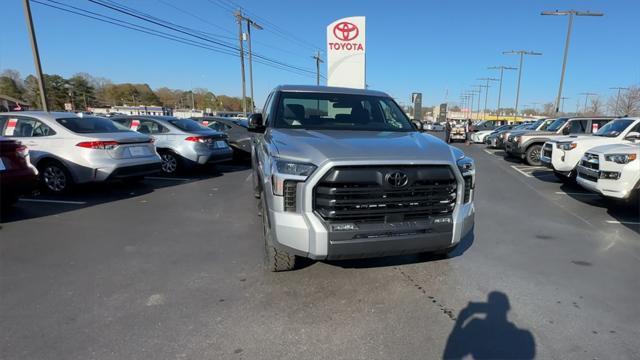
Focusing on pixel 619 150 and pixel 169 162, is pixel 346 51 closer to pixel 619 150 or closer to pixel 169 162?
pixel 169 162

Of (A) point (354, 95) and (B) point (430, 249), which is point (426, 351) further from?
(A) point (354, 95)

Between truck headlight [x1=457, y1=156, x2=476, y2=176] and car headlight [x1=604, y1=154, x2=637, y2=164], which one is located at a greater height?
truck headlight [x1=457, y1=156, x2=476, y2=176]

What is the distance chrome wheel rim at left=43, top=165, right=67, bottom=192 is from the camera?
21.6ft

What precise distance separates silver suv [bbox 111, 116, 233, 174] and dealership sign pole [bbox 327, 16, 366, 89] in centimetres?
494

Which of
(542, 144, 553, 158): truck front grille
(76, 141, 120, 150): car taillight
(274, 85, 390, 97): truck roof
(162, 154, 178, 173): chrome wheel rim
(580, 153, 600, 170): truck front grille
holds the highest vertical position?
(274, 85, 390, 97): truck roof

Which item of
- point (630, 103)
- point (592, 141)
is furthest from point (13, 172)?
point (630, 103)

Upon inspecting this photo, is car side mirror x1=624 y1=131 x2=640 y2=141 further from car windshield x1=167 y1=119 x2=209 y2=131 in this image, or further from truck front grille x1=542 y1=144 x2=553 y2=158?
car windshield x1=167 y1=119 x2=209 y2=131

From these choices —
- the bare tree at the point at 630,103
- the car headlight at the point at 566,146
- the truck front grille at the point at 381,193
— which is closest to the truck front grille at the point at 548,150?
the car headlight at the point at 566,146

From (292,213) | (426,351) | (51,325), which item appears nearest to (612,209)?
(426,351)

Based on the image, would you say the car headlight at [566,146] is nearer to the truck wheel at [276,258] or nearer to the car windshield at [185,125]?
the truck wheel at [276,258]

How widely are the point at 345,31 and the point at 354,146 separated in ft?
34.4

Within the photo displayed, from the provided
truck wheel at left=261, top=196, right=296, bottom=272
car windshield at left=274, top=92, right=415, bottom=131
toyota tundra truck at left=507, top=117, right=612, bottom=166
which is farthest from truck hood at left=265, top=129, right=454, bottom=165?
toyota tundra truck at left=507, top=117, right=612, bottom=166

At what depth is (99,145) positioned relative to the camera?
6395 mm

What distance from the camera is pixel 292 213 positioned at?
2.86 m
